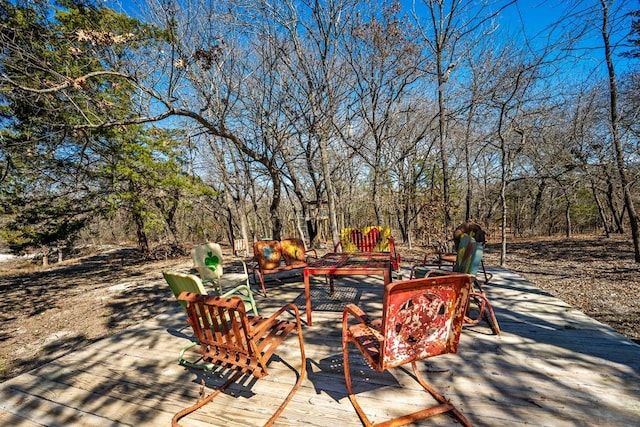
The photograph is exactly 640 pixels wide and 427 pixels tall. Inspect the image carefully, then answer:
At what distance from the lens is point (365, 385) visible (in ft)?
6.77

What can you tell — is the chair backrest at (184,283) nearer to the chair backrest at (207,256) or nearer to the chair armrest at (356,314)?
the chair armrest at (356,314)

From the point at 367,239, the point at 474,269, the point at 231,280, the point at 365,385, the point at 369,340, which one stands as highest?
the point at 367,239

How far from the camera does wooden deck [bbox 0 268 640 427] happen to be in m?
1.76

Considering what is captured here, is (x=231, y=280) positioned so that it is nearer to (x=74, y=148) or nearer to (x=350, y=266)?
(x=350, y=266)

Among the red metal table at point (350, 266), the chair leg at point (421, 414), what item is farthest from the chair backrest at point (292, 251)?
the chair leg at point (421, 414)

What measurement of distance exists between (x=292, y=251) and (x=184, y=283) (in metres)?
2.74

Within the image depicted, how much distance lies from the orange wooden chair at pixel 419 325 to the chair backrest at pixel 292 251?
307 cm

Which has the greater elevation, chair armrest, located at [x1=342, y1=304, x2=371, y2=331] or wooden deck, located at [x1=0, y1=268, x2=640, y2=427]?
chair armrest, located at [x1=342, y1=304, x2=371, y2=331]

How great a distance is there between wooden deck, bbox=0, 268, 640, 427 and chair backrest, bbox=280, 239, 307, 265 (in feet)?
6.12

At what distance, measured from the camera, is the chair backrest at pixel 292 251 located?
4754mm

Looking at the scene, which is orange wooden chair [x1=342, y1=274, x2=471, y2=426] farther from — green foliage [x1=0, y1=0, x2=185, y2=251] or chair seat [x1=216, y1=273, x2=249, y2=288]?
green foliage [x1=0, y1=0, x2=185, y2=251]

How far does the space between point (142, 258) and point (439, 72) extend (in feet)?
38.6

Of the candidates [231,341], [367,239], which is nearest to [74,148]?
[367,239]

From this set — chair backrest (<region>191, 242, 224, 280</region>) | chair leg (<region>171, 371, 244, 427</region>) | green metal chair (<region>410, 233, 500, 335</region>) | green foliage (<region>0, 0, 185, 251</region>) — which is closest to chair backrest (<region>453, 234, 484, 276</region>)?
green metal chair (<region>410, 233, 500, 335</region>)
